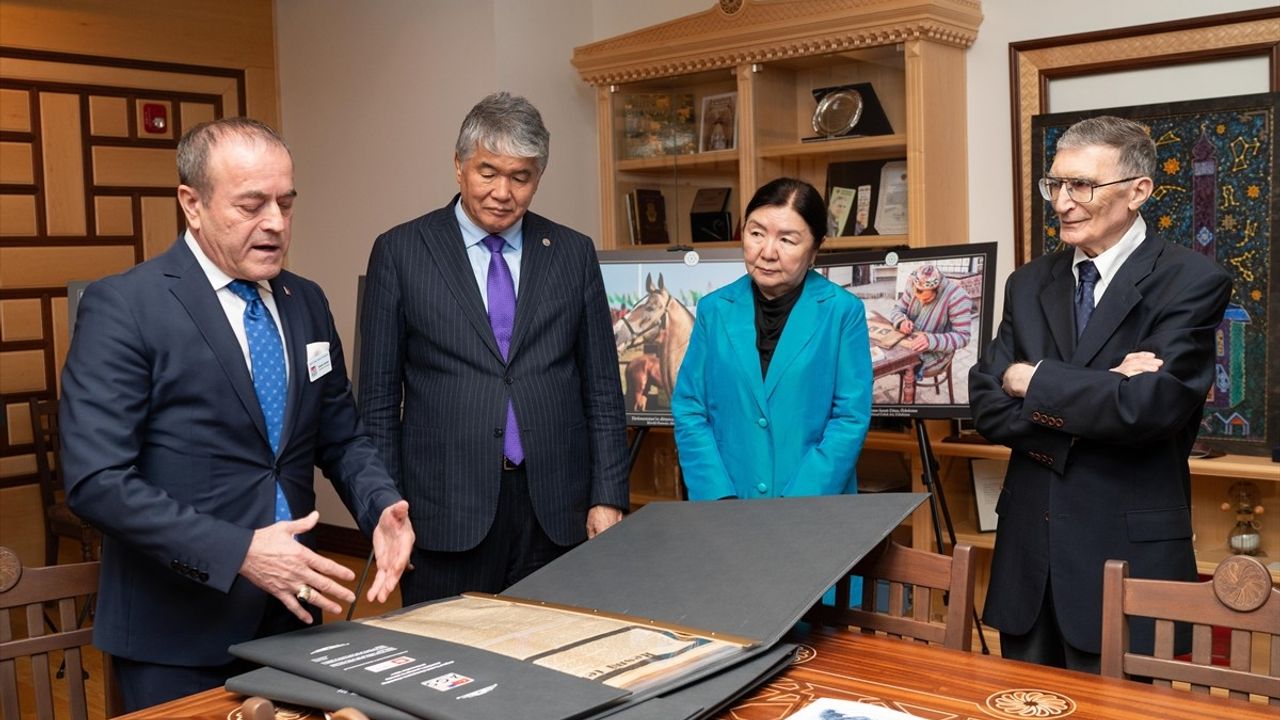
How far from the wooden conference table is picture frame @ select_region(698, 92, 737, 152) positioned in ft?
11.2

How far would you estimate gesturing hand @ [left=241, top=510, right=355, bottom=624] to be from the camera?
1712 mm

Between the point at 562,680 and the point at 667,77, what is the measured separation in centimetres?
392

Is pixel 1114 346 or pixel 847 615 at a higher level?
pixel 1114 346

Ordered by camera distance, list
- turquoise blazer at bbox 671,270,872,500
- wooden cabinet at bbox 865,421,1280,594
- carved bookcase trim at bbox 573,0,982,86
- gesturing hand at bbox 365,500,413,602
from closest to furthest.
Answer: gesturing hand at bbox 365,500,413,602
turquoise blazer at bbox 671,270,872,500
wooden cabinet at bbox 865,421,1280,594
carved bookcase trim at bbox 573,0,982,86

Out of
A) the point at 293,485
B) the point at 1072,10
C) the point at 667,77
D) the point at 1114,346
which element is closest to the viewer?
the point at 293,485

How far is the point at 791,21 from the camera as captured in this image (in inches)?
178

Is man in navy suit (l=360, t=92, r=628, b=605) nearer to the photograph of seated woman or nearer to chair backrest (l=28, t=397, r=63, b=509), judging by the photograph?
the photograph of seated woman

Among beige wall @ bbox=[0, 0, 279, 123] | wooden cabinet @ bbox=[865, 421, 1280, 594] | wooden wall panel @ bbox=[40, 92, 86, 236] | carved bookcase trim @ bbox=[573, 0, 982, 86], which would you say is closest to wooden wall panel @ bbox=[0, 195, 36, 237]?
wooden wall panel @ bbox=[40, 92, 86, 236]

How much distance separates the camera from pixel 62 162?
5504 mm

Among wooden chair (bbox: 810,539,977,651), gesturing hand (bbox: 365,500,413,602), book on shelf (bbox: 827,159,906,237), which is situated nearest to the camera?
gesturing hand (bbox: 365,500,413,602)

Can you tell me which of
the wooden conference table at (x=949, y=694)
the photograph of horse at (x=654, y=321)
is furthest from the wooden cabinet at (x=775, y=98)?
the wooden conference table at (x=949, y=694)

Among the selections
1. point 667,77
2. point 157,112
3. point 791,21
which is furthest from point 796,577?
point 157,112

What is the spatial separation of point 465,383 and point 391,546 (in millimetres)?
754

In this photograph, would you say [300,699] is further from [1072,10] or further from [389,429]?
[1072,10]
